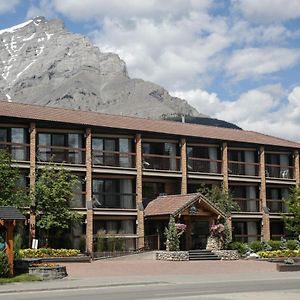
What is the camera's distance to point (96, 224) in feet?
150

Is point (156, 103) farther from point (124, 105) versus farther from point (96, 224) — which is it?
point (96, 224)

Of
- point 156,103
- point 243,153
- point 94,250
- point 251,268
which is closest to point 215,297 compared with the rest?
point 251,268

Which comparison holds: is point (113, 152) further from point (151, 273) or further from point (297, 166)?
point (297, 166)

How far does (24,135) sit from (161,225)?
11.3 metres

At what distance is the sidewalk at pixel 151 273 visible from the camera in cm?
2608

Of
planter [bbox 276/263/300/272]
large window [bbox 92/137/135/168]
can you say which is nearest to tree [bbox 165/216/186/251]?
large window [bbox 92/137/135/168]

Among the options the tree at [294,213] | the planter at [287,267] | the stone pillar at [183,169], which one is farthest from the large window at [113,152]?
the planter at [287,267]

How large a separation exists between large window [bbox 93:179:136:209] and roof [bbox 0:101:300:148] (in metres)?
4.05

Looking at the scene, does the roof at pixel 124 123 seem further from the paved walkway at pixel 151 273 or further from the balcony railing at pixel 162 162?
the paved walkway at pixel 151 273

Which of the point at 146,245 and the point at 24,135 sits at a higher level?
the point at 24,135

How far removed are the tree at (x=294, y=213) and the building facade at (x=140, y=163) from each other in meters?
1.75

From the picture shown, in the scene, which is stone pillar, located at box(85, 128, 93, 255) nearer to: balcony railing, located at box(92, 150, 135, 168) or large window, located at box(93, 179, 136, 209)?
balcony railing, located at box(92, 150, 135, 168)

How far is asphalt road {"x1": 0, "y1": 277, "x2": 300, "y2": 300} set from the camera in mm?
20953

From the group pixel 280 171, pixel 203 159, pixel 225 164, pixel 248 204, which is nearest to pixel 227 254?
pixel 203 159
